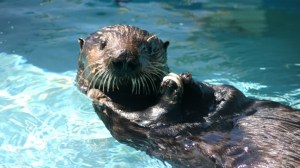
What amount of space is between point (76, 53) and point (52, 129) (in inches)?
103

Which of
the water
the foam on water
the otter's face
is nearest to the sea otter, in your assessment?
the otter's face

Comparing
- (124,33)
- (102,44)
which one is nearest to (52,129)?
(102,44)

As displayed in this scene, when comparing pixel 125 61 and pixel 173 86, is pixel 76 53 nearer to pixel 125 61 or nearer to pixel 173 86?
pixel 125 61

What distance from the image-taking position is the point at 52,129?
19.0ft

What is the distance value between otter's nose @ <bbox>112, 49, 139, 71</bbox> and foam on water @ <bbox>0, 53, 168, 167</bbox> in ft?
2.92

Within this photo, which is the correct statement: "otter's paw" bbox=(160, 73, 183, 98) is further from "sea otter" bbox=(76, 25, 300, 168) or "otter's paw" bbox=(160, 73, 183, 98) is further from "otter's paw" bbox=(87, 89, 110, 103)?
"otter's paw" bbox=(87, 89, 110, 103)

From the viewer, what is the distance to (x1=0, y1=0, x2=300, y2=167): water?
543cm

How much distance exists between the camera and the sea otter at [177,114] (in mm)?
3779

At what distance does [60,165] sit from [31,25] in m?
5.10

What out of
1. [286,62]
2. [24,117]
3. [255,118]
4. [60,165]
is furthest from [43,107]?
[286,62]

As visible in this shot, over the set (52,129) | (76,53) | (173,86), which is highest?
(173,86)

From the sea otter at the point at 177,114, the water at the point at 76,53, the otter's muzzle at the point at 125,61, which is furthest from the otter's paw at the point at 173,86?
the water at the point at 76,53

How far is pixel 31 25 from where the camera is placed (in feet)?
31.6

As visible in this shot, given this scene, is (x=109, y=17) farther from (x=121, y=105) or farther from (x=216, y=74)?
(x=121, y=105)
